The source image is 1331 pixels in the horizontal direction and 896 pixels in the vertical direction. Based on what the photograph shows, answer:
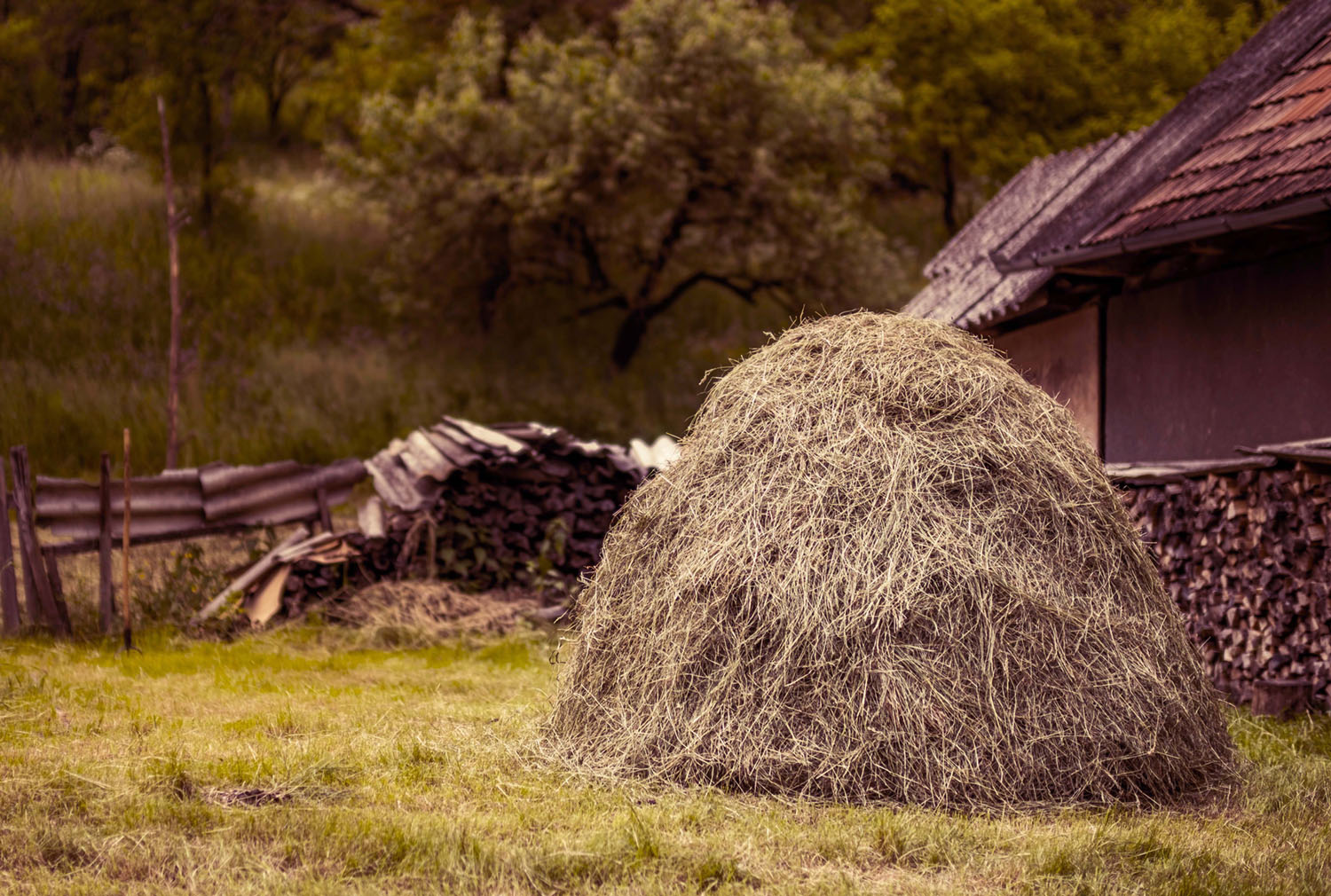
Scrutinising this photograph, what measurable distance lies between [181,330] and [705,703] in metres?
20.1

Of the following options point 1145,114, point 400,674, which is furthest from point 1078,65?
point 400,674

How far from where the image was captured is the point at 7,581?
10.3 m

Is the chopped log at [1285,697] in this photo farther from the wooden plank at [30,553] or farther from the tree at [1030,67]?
the tree at [1030,67]

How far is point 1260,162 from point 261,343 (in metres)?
19.1

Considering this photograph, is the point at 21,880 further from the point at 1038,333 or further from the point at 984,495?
the point at 1038,333

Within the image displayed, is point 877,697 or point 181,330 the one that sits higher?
point 181,330

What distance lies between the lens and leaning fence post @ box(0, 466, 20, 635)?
1026 centimetres

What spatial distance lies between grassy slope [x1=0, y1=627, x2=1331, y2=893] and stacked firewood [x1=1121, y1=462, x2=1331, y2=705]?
37.2 inches

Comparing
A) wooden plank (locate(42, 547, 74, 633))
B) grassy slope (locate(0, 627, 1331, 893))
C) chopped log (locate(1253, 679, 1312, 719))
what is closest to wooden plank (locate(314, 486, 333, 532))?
wooden plank (locate(42, 547, 74, 633))

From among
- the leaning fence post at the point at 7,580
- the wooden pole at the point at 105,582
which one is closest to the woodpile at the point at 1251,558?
the wooden pole at the point at 105,582

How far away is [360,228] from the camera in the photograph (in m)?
28.1

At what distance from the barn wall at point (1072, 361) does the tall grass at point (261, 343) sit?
40.4 feet

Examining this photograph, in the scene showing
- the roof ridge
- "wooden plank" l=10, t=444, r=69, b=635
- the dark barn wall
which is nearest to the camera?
the dark barn wall

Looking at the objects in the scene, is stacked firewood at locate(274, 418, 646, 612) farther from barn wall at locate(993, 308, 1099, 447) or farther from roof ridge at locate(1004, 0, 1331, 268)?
roof ridge at locate(1004, 0, 1331, 268)
